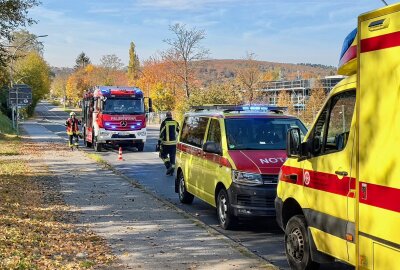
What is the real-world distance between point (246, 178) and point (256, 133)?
1247 millimetres

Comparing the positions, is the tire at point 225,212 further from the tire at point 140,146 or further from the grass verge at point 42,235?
the tire at point 140,146

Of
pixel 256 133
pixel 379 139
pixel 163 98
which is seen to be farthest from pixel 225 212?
pixel 163 98

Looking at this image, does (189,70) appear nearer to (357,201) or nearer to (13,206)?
(13,206)

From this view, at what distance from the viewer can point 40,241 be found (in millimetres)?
7082

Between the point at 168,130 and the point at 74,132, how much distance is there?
10.4 metres

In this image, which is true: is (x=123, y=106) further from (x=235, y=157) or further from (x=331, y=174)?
(x=331, y=174)

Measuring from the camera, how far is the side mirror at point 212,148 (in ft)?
28.4

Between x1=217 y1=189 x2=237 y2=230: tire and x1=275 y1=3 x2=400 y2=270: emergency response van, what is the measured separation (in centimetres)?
208

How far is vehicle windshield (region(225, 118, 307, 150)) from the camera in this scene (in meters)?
8.73

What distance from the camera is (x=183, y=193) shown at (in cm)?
1105

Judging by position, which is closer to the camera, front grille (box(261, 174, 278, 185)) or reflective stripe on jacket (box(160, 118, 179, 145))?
front grille (box(261, 174, 278, 185))

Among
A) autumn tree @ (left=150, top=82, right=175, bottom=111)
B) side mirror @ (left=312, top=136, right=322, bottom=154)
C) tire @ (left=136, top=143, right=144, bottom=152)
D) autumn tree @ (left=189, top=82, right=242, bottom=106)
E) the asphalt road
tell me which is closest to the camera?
side mirror @ (left=312, top=136, right=322, bottom=154)

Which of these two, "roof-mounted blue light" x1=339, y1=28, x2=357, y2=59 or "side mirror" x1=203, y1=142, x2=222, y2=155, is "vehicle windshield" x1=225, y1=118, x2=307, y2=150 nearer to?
"side mirror" x1=203, y1=142, x2=222, y2=155

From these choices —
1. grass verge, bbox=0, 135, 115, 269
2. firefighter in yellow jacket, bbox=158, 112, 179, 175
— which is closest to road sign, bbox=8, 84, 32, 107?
firefighter in yellow jacket, bbox=158, 112, 179, 175
